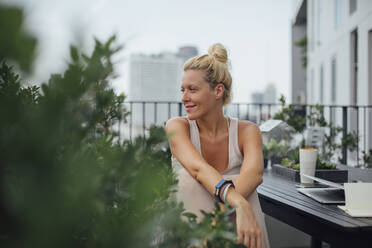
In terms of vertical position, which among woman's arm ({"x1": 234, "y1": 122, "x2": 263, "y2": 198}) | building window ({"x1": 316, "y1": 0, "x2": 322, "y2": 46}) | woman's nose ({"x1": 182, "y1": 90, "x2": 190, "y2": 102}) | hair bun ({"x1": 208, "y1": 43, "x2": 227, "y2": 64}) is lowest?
woman's arm ({"x1": 234, "y1": 122, "x2": 263, "y2": 198})

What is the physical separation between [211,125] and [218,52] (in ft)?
1.24

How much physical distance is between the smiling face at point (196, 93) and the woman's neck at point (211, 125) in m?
0.08

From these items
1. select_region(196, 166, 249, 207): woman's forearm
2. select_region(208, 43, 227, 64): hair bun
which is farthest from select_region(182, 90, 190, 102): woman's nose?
select_region(196, 166, 249, 207): woman's forearm

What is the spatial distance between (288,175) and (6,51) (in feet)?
6.59

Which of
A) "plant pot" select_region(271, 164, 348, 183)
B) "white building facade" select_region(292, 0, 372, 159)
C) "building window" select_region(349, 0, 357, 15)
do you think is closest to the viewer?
"plant pot" select_region(271, 164, 348, 183)

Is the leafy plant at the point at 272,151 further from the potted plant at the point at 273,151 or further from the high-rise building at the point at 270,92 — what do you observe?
the high-rise building at the point at 270,92

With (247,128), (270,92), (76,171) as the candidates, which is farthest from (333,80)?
(270,92)

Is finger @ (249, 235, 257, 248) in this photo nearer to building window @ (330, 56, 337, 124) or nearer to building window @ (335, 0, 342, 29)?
building window @ (335, 0, 342, 29)

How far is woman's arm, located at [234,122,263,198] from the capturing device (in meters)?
1.50

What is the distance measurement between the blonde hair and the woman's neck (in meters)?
0.18

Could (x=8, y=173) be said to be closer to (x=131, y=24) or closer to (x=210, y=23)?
(x=131, y=24)

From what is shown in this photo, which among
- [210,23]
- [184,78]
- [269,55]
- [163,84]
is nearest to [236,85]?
[184,78]

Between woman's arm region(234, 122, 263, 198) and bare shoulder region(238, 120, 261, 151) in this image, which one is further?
bare shoulder region(238, 120, 261, 151)

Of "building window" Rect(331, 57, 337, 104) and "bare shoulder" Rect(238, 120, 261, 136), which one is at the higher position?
"building window" Rect(331, 57, 337, 104)
